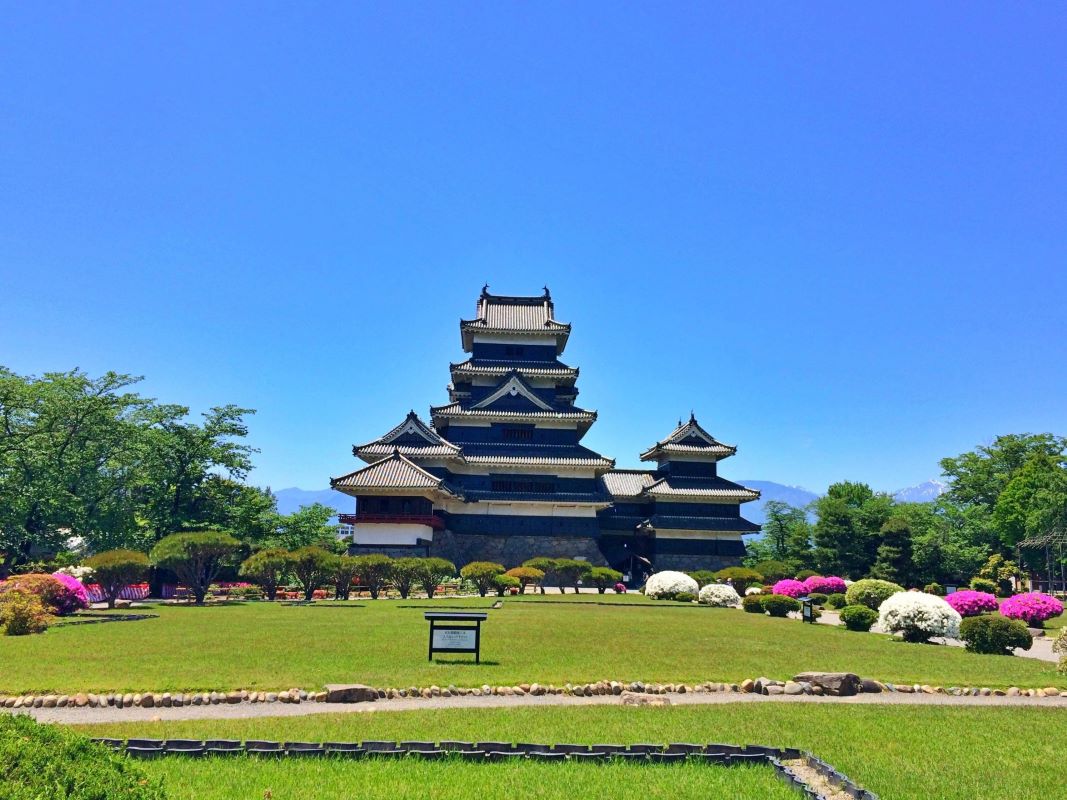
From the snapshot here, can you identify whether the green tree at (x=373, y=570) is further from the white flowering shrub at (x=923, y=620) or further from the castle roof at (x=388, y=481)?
the white flowering shrub at (x=923, y=620)

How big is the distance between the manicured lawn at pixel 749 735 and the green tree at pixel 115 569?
78.3ft

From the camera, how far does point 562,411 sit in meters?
57.5

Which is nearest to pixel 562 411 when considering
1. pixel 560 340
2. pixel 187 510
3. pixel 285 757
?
pixel 560 340

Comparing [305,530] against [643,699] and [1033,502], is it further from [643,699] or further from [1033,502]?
[1033,502]

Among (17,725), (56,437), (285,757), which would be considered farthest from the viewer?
(56,437)

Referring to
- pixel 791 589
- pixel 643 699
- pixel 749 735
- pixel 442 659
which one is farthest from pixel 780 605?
pixel 749 735

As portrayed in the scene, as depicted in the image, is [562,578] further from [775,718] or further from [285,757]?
[285,757]

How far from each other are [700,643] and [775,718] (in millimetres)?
9919

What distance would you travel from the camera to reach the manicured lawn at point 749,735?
8.27m

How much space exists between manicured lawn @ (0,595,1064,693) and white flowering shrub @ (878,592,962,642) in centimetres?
75

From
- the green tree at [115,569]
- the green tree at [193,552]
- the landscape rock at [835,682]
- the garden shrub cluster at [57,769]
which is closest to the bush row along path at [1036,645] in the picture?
the landscape rock at [835,682]

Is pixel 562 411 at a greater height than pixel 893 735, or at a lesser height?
greater

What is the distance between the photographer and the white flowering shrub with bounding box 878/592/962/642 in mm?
24312

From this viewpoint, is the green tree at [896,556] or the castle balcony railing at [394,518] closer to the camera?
the castle balcony railing at [394,518]
